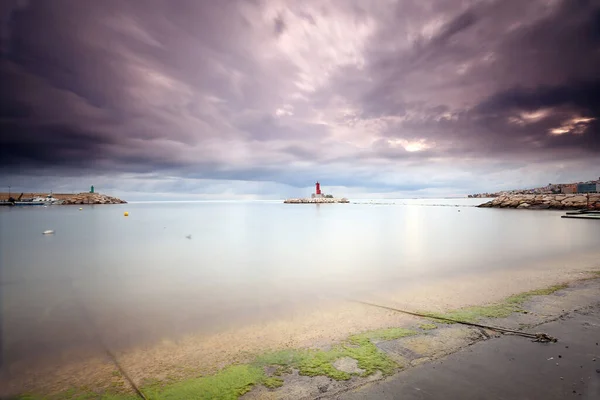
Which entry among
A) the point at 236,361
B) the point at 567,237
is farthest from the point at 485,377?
the point at 567,237

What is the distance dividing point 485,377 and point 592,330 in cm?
317

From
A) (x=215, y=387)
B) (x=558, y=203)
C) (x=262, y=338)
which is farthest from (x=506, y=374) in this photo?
(x=558, y=203)

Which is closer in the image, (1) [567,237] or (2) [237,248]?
(2) [237,248]

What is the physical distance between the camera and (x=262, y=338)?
604cm

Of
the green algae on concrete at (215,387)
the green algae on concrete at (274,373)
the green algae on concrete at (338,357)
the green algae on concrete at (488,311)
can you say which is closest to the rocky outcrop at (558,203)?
the green algae on concrete at (488,311)

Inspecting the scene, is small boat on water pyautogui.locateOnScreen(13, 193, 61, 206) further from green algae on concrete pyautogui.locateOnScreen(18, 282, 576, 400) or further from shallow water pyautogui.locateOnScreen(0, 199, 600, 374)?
green algae on concrete pyautogui.locateOnScreen(18, 282, 576, 400)

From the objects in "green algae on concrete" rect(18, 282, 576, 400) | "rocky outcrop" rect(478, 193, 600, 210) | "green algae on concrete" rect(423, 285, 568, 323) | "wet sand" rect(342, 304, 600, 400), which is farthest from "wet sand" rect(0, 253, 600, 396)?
"rocky outcrop" rect(478, 193, 600, 210)

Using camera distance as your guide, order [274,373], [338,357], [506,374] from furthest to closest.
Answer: [338,357] < [274,373] < [506,374]

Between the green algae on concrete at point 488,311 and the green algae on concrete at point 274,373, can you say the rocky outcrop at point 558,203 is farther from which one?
the green algae on concrete at point 274,373

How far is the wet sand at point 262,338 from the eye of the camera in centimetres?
474

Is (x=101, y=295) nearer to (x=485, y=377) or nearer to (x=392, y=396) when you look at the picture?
(x=392, y=396)

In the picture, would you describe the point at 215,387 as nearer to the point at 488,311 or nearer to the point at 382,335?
the point at 382,335

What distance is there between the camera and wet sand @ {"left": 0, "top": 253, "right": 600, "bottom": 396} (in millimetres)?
4742

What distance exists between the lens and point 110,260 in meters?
16.2
